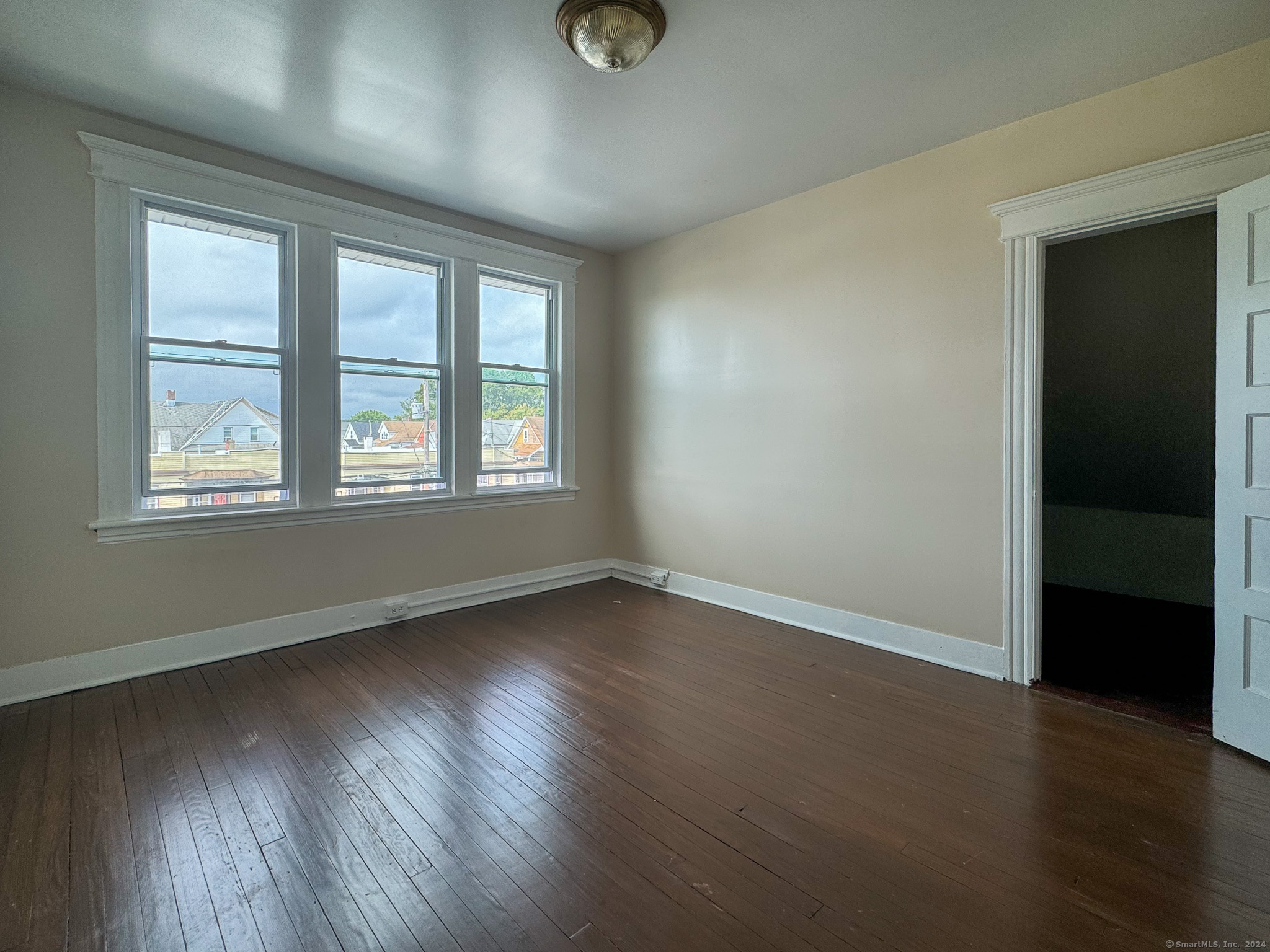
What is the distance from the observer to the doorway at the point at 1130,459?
11.8 feet

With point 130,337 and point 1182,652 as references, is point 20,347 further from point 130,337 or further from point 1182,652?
point 1182,652

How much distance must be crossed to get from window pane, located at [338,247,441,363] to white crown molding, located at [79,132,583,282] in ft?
0.83

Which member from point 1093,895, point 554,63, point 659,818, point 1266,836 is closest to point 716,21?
point 554,63

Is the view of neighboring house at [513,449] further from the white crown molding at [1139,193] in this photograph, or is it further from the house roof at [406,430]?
the white crown molding at [1139,193]

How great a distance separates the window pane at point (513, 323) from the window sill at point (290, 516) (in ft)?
3.64

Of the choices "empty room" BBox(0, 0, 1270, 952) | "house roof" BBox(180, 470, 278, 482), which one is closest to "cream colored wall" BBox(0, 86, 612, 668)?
"empty room" BBox(0, 0, 1270, 952)

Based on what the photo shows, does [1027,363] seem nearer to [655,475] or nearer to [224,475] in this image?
[655,475]

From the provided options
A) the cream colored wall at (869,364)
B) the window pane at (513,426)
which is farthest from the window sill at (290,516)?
the cream colored wall at (869,364)

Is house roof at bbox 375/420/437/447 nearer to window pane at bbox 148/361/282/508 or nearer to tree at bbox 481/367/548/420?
tree at bbox 481/367/548/420

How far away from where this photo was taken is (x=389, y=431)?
13.3 feet

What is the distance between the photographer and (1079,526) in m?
5.07

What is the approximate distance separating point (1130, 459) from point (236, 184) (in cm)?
654

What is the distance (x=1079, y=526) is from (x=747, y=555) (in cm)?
316

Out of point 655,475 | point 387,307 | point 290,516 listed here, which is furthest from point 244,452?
point 655,475
